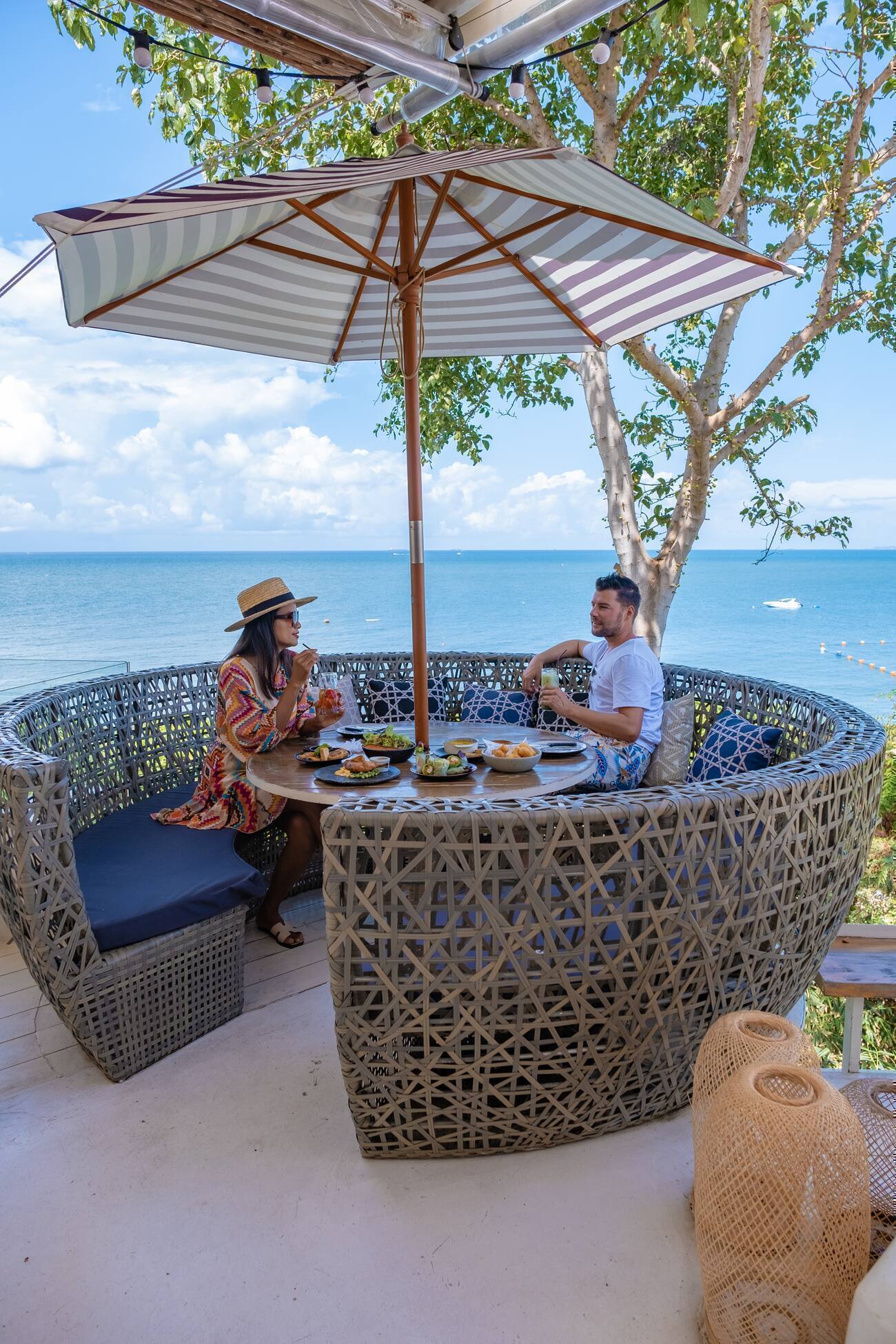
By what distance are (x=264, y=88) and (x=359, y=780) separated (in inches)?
102

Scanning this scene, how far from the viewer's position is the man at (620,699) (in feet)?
10.2

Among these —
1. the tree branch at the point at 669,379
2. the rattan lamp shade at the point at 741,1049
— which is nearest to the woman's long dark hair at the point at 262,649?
the rattan lamp shade at the point at 741,1049

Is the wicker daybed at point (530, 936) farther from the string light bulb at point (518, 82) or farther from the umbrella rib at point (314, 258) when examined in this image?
the string light bulb at point (518, 82)

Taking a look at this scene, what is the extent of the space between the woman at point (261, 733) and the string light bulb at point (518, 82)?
6.89 ft

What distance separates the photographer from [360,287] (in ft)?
11.7

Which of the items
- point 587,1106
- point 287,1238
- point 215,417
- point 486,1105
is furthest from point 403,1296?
point 215,417

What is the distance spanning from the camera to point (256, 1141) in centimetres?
208

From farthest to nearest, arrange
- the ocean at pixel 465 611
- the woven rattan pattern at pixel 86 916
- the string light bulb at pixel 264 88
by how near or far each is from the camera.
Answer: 1. the ocean at pixel 465 611
2. the string light bulb at pixel 264 88
3. the woven rattan pattern at pixel 86 916

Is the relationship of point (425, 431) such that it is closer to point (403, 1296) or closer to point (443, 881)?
point (443, 881)

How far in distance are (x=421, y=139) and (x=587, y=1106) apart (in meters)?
5.76

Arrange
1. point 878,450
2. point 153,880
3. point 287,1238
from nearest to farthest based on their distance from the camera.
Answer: point 287,1238, point 153,880, point 878,450

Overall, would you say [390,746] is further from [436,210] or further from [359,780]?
[436,210]

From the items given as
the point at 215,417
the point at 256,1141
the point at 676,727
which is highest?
the point at 215,417

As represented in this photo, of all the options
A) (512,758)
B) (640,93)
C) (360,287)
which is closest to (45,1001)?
(512,758)
